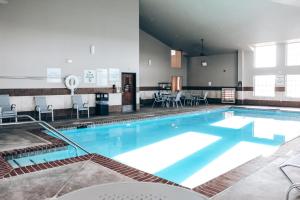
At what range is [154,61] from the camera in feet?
43.3

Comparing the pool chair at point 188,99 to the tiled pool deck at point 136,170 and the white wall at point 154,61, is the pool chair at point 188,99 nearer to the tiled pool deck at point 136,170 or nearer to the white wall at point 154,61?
the white wall at point 154,61

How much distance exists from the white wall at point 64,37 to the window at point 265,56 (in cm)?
616

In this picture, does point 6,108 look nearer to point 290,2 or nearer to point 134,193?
point 134,193

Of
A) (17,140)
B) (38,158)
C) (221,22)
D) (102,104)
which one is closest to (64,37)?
(102,104)

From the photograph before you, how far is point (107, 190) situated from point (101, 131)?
6255 millimetres

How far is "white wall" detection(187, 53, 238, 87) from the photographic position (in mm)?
13258

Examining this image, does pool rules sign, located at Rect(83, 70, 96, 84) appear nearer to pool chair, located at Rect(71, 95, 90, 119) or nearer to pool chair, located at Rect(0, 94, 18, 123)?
pool chair, located at Rect(71, 95, 90, 119)

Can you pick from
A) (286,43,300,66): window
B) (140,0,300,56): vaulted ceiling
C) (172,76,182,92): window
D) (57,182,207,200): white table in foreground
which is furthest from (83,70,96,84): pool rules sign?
(286,43,300,66): window

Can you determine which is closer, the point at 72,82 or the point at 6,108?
the point at 6,108

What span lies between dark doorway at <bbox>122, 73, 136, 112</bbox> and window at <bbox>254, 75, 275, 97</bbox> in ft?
20.3

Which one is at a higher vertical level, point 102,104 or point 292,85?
point 292,85

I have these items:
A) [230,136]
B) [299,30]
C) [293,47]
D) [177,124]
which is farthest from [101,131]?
[293,47]

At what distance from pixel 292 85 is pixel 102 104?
8.39m

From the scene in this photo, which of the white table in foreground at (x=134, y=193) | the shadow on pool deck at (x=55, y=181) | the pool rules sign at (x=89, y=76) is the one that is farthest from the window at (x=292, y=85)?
the white table in foreground at (x=134, y=193)
